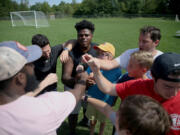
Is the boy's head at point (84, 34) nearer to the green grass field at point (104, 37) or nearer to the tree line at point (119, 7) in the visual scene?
the green grass field at point (104, 37)

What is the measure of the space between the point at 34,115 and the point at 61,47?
238 cm

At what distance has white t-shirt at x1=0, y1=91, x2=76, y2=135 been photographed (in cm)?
120

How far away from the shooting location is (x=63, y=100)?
4.89ft

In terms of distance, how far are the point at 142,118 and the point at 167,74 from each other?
53 centimetres

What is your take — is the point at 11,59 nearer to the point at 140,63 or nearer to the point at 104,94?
the point at 140,63

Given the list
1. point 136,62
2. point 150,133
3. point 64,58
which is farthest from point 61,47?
point 150,133

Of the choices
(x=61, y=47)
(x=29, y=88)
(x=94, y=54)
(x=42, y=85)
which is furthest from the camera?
(x=61, y=47)

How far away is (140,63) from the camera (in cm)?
212

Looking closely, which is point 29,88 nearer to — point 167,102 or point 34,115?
point 34,115

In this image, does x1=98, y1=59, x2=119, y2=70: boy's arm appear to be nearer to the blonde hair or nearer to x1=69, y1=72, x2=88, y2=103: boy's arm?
x1=69, y1=72, x2=88, y2=103: boy's arm

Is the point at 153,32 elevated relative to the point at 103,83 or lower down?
elevated

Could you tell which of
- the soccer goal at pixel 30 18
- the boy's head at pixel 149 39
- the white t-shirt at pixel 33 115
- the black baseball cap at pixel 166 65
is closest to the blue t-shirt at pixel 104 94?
the boy's head at pixel 149 39

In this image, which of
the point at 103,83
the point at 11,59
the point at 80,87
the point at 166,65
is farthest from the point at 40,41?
the point at 166,65

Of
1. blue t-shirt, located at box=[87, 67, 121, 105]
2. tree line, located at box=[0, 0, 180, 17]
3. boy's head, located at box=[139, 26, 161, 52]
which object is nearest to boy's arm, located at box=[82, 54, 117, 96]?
blue t-shirt, located at box=[87, 67, 121, 105]
